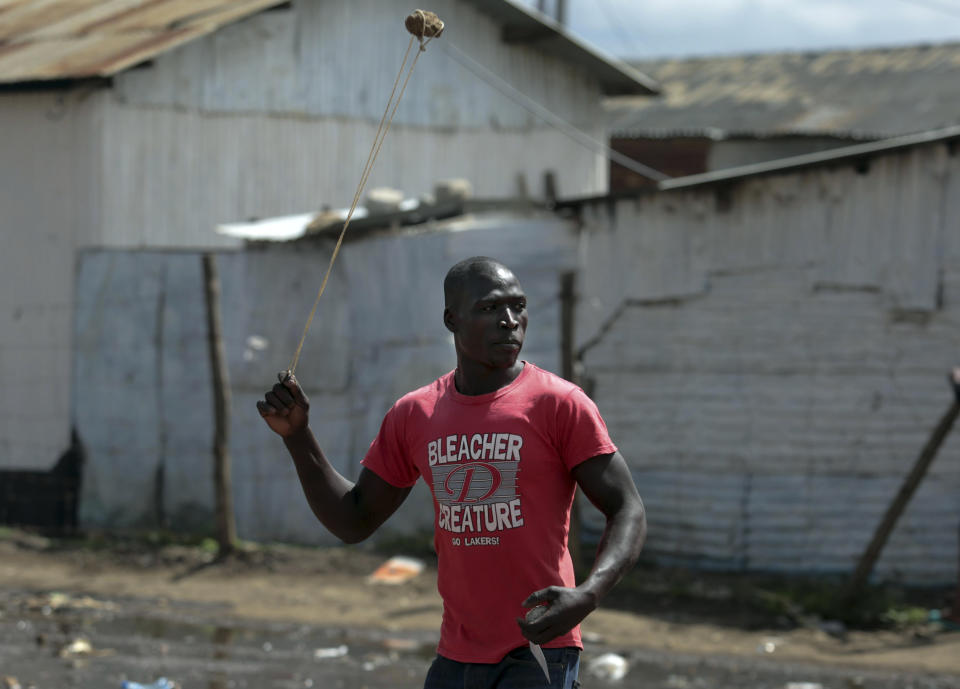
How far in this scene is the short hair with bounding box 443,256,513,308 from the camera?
3.26 metres

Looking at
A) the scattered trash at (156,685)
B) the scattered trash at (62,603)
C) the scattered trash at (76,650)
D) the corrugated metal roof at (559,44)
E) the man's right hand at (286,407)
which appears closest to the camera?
the man's right hand at (286,407)

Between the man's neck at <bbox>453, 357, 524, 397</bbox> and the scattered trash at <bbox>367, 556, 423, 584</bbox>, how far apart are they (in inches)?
253

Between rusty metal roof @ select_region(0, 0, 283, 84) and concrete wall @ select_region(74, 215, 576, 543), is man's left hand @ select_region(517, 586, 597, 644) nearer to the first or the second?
concrete wall @ select_region(74, 215, 576, 543)

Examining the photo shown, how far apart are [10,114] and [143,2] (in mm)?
2749

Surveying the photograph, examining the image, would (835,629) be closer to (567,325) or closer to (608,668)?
(608,668)

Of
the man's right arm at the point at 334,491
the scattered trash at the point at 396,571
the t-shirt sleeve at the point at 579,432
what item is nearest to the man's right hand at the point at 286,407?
the man's right arm at the point at 334,491

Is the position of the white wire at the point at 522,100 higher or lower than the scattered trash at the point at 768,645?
higher

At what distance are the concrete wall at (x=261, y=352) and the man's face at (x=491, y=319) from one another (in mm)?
6767

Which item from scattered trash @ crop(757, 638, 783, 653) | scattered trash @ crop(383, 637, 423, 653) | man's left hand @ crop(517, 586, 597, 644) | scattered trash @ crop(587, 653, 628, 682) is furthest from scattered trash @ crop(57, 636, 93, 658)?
man's left hand @ crop(517, 586, 597, 644)

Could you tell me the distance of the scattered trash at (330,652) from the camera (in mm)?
7641

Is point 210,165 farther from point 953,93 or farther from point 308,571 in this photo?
point 953,93

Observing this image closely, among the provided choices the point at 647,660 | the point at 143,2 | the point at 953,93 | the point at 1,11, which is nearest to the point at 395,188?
the point at 143,2

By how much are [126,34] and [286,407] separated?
1014 cm

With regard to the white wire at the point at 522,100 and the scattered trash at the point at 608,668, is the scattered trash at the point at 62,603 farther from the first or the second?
the white wire at the point at 522,100
